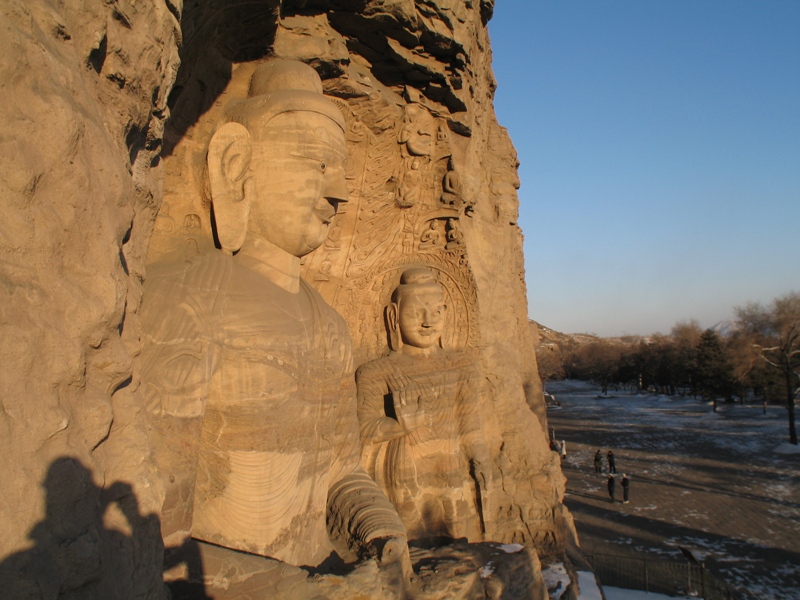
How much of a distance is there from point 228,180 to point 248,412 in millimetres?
1129

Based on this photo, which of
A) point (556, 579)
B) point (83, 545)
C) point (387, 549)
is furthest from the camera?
point (556, 579)

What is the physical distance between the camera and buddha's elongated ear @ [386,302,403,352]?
4.88 m

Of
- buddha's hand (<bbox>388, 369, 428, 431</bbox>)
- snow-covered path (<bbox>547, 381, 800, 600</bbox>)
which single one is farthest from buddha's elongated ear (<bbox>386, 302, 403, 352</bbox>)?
snow-covered path (<bbox>547, 381, 800, 600</bbox>)

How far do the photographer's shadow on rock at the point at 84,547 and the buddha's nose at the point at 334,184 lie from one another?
1.78 m

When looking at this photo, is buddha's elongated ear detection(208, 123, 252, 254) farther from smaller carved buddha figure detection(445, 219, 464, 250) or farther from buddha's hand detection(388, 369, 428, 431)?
smaller carved buddha figure detection(445, 219, 464, 250)

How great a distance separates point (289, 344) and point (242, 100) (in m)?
1.34

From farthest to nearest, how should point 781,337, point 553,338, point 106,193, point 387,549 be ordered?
1. point 553,338
2. point 781,337
3. point 387,549
4. point 106,193

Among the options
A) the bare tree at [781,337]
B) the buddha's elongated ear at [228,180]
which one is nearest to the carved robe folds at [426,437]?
the buddha's elongated ear at [228,180]

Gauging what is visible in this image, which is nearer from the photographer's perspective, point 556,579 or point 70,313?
point 70,313

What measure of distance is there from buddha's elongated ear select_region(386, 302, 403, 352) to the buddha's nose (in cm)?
209

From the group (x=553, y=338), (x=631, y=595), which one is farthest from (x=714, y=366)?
(x=553, y=338)

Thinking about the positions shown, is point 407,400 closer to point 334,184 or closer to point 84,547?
point 334,184

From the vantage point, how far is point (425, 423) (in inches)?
183

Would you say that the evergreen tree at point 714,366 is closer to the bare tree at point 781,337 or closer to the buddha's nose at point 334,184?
the bare tree at point 781,337
